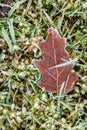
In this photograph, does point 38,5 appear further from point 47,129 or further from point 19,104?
point 47,129

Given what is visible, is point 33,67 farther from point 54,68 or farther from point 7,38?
point 7,38

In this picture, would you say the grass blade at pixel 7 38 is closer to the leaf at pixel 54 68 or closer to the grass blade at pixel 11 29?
the grass blade at pixel 11 29

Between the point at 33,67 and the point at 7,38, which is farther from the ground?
the point at 7,38

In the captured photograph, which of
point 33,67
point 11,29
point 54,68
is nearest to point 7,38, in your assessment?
point 11,29

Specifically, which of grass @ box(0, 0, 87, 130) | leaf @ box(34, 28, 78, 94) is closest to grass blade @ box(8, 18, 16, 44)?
grass @ box(0, 0, 87, 130)

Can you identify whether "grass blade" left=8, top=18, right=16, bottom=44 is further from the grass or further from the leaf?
the leaf
